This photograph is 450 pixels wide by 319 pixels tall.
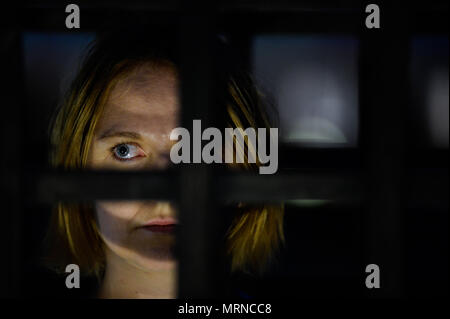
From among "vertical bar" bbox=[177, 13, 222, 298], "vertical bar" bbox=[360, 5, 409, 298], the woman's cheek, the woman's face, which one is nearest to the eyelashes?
the woman's face

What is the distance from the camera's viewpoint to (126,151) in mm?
1431

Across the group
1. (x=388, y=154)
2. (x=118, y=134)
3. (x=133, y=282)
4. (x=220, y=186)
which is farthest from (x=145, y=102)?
(x=388, y=154)

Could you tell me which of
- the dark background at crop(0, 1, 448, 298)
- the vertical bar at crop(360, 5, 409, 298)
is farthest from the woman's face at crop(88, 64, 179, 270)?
the vertical bar at crop(360, 5, 409, 298)

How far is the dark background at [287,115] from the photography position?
1.21 m

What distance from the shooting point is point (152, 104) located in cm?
142

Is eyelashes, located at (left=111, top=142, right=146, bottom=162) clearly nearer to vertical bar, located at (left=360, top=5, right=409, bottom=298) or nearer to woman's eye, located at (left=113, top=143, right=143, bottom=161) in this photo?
woman's eye, located at (left=113, top=143, right=143, bottom=161)

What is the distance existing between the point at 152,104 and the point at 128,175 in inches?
11.5

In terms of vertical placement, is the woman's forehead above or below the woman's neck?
above

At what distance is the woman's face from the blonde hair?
0.10 ft

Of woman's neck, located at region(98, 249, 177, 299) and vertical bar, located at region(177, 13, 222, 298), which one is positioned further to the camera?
woman's neck, located at region(98, 249, 177, 299)

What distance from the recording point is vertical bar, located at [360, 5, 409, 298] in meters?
1.20

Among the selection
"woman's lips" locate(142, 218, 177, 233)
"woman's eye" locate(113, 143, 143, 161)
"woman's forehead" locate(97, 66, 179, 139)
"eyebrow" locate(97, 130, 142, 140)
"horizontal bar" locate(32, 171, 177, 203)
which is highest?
"woman's forehead" locate(97, 66, 179, 139)

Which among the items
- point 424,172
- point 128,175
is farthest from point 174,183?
point 424,172
